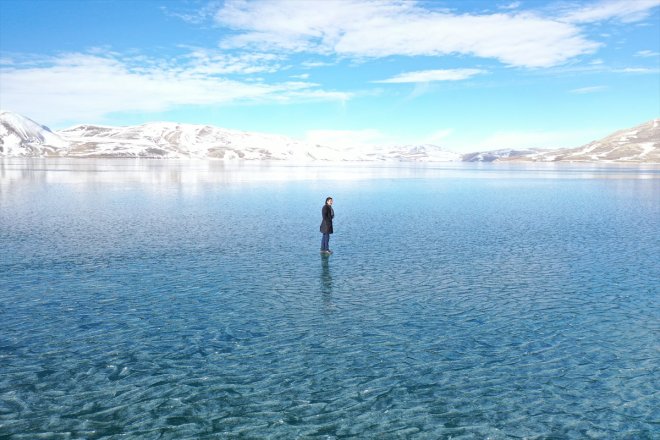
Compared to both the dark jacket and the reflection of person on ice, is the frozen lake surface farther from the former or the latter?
the dark jacket

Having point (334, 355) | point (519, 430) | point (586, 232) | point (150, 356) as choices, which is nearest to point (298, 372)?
point (334, 355)

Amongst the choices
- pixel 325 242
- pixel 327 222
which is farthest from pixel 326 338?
pixel 327 222

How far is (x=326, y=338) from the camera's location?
57.6 feet

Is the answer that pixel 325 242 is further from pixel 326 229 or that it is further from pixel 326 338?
pixel 326 338

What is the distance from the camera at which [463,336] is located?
697 inches

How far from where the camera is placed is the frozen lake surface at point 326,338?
12.5 meters

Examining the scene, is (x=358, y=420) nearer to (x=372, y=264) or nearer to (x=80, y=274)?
(x=372, y=264)

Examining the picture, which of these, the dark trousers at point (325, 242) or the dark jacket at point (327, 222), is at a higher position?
the dark jacket at point (327, 222)

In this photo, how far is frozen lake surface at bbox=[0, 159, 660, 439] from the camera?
12.5m

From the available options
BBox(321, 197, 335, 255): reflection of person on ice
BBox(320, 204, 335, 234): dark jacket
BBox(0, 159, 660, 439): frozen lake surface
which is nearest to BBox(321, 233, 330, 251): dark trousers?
BBox(321, 197, 335, 255): reflection of person on ice

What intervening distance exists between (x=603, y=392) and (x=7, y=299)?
73.7 feet

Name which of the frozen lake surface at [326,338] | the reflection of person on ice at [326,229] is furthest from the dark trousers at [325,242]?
the frozen lake surface at [326,338]

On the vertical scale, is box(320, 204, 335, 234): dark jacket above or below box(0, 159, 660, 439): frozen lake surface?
above

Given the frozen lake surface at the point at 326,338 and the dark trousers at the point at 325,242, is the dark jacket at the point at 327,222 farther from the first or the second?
the frozen lake surface at the point at 326,338
